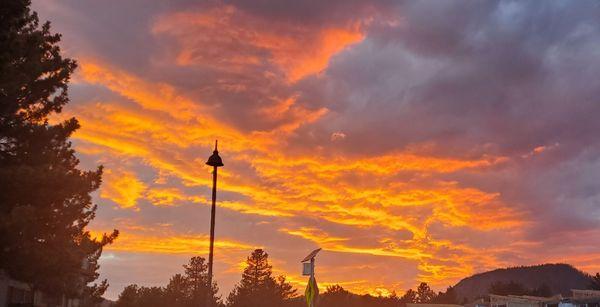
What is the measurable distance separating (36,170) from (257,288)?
112m

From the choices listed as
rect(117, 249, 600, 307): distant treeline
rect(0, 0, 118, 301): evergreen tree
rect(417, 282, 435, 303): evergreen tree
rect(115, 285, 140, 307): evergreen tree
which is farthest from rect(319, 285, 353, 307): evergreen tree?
rect(0, 0, 118, 301): evergreen tree

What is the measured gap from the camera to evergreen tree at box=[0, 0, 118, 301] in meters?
26.2

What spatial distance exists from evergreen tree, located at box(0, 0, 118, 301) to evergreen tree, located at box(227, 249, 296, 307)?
100267 mm

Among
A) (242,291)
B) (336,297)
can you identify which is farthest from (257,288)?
(336,297)

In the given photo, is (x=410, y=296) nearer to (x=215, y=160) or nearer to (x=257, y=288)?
(x=257, y=288)

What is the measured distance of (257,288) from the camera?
13612 cm

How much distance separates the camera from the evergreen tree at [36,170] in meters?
26.2

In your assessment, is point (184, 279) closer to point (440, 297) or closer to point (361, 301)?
point (361, 301)

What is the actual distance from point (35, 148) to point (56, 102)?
11.2 feet

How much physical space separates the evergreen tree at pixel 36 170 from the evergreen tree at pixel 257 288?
100 metres

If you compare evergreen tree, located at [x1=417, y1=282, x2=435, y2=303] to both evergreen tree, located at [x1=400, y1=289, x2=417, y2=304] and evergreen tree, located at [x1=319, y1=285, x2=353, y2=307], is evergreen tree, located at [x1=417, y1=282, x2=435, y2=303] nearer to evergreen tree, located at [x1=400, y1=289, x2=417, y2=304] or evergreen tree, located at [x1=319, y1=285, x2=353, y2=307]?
evergreen tree, located at [x1=400, y1=289, x2=417, y2=304]

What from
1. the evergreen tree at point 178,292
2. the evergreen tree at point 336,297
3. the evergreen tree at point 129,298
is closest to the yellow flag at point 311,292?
the evergreen tree at point 129,298

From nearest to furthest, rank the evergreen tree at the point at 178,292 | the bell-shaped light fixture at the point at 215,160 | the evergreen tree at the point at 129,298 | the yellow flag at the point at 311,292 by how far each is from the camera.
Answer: the yellow flag at the point at 311,292
the bell-shaped light fixture at the point at 215,160
the evergreen tree at the point at 129,298
the evergreen tree at the point at 178,292

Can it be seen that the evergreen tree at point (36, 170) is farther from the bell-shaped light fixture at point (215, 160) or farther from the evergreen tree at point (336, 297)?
the evergreen tree at point (336, 297)
